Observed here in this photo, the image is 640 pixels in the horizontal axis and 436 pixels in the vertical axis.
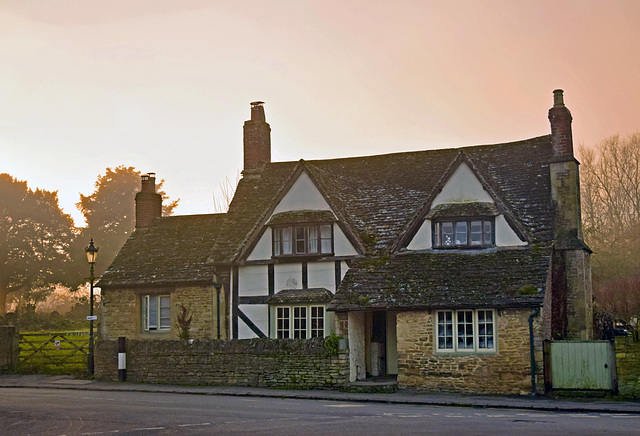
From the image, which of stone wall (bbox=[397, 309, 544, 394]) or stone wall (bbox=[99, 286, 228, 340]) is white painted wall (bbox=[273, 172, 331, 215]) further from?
stone wall (bbox=[397, 309, 544, 394])

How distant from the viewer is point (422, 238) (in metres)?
27.4

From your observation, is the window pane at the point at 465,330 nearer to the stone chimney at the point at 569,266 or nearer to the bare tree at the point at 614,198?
the stone chimney at the point at 569,266

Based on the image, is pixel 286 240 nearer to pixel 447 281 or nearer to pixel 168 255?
pixel 168 255

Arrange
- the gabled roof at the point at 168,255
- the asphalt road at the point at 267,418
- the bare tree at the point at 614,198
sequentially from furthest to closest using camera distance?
the bare tree at the point at 614,198
the gabled roof at the point at 168,255
the asphalt road at the point at 267,418

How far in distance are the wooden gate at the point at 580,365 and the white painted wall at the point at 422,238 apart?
233 inches

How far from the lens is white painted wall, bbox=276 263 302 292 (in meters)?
29.2

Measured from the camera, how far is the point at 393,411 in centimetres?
1872

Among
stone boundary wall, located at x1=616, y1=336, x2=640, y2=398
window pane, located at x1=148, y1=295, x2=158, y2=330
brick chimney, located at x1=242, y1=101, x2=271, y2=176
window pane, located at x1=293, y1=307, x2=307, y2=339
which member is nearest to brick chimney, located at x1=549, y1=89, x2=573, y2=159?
stone boundary wall, located at x1=616, y1=336, x2=640, y2=398

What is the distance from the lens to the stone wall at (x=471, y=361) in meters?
22.8

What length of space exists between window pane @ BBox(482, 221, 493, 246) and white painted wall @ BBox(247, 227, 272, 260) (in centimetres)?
814

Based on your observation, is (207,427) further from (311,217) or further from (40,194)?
(40,194)

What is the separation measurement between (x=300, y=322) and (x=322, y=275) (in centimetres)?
191

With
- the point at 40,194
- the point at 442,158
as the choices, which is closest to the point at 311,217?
the point at 442,158

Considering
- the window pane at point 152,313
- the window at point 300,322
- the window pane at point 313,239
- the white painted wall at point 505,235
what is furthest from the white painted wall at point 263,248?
the white painted wall at point 505,235
